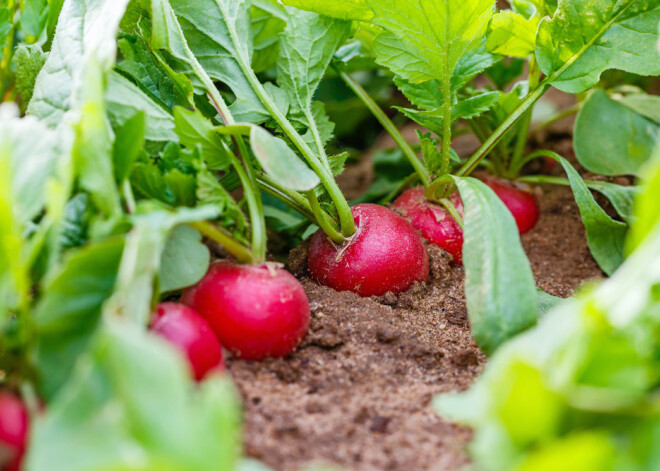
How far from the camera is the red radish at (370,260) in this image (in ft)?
3.56

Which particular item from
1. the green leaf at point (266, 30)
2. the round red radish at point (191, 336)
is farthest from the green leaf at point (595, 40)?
the round red radish at point (191, 336)

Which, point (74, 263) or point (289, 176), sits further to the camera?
point (289, 176)

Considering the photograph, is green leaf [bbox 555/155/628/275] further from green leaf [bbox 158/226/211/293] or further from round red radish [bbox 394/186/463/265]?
green leaf [bbox 158/226/211/293]

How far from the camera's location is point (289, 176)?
2.88ft

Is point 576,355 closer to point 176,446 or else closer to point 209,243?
point 176,446

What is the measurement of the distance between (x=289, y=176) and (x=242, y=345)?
0.24 meters

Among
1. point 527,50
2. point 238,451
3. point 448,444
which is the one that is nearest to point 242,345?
point 238,451

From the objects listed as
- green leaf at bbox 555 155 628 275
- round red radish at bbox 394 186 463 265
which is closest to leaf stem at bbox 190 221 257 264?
round red radish at bbox 394 186 463 265

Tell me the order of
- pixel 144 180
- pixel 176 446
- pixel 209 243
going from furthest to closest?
pixel 209 243
pixel 144 180
pixel 176 446

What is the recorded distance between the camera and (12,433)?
63 centimetres

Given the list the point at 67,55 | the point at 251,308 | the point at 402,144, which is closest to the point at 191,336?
the point at 251,308

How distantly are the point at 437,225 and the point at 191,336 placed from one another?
2.02 ft

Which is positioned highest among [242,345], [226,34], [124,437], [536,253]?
[226,34]

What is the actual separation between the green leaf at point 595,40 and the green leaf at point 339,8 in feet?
1.03
